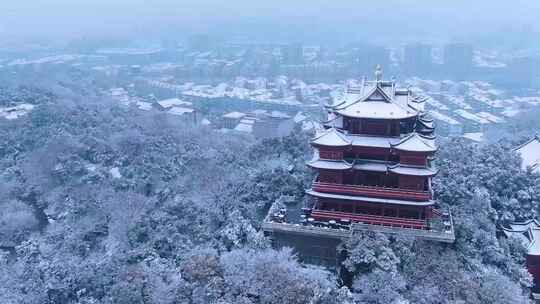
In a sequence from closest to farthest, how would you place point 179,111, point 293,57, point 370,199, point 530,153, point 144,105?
point 370,199 → point 530,153 → point 179,111 → point 144,105 → point 293,57

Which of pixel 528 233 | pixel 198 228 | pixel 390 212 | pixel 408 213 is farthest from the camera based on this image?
pixel 198 228

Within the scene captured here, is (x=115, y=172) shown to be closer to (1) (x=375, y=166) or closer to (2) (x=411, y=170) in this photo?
(1) (x=375, y=166)

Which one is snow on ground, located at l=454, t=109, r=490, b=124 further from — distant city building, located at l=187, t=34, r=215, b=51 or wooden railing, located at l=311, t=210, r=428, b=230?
distant city building, located at l=187, t=34, r=215, b=51

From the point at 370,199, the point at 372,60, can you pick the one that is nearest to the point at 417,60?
the point at 372,60

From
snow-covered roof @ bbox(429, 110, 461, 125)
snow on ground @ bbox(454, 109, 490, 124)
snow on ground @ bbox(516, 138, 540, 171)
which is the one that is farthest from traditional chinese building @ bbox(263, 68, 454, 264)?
snow on ground @ bbox(454, 109, 490, 124)

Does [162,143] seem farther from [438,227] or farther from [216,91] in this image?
[216,91]

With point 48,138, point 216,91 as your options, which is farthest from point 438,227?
point 216,91
